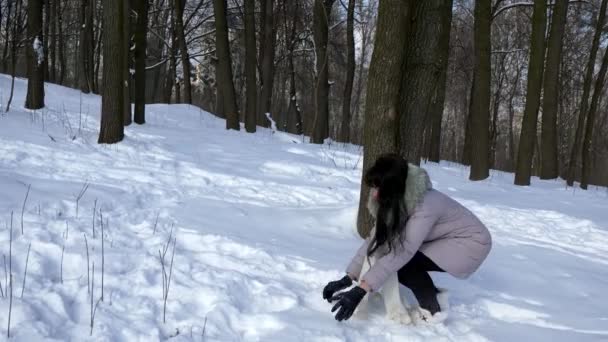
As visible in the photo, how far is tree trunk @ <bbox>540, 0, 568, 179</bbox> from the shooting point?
11.8 metres

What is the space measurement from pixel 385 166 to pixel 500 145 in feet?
166

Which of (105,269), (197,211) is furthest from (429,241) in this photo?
(197,211)

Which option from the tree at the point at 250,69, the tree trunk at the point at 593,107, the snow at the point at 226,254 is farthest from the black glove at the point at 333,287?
the tree trunk at the point at 593,107

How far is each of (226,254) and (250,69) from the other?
35.7 ft

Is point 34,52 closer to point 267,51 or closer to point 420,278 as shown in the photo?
point 267,51

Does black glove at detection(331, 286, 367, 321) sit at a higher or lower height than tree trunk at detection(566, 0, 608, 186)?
lower

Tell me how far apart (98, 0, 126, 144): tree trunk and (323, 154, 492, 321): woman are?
243 inches

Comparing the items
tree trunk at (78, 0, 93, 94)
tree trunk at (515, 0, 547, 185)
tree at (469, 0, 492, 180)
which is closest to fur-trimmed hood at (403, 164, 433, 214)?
tree at (469, 0, 492, 180)

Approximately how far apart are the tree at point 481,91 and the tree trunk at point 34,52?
915 centimetres

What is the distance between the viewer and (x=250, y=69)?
1410 cm

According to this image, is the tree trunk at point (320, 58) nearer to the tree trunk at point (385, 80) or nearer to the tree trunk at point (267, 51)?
the tree trunk at point (267, 51)

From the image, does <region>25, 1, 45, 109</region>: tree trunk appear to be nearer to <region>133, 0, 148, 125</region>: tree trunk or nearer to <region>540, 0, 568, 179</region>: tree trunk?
<region>133, 0, 148, 125</region>: tree trunk

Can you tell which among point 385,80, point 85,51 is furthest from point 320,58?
point 385,80

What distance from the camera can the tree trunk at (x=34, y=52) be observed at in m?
9.78
